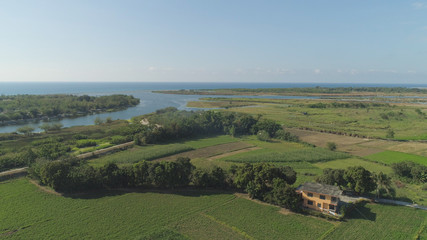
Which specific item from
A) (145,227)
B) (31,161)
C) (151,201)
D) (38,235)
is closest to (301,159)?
(151,201)

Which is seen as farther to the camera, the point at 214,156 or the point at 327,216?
the point at 214,156

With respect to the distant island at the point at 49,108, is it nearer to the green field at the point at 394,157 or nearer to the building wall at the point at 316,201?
the building wall at the point at 316,201

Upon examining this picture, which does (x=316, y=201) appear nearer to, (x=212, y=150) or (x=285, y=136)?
(x=212, y=150)

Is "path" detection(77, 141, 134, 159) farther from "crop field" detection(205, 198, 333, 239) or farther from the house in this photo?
the house

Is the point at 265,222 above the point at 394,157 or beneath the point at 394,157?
beneath

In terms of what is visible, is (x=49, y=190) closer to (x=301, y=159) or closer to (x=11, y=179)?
(x=11, y=179)

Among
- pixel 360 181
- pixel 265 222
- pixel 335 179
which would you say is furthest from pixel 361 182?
pixel 265 222
